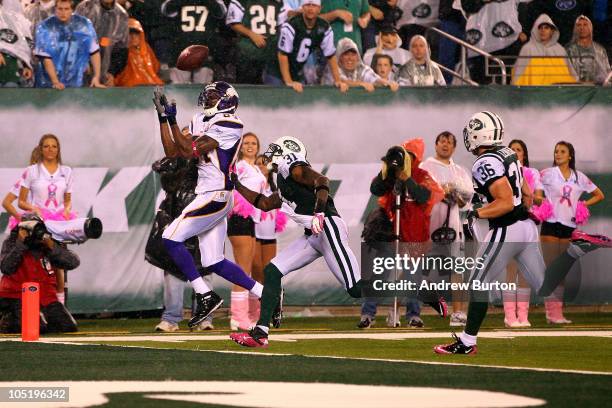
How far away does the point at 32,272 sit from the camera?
41.3ft

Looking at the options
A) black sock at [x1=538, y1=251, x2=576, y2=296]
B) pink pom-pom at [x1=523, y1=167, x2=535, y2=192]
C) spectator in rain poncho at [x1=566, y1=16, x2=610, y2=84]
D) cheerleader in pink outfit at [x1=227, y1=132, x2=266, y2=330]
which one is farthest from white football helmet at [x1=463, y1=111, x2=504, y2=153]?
spectator in rain poncho at [x1=566, y1=16, x2=610, y2=84]

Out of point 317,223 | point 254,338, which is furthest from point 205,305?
point 317,223

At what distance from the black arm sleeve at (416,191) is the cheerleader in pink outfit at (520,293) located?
0.99 meters

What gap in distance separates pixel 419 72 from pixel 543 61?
6.06 ft

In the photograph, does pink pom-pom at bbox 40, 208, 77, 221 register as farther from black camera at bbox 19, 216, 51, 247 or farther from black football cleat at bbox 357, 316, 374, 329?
black football cleat at bbox 357, 316, 374, 329

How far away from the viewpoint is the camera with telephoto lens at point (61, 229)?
12508 millimetres

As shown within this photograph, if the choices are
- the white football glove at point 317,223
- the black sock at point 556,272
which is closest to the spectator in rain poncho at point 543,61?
the black sock at point 556,272

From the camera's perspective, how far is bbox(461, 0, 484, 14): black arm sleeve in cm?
1702

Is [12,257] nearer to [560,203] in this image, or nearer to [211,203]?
[211,203]

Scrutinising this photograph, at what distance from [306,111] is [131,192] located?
214cm

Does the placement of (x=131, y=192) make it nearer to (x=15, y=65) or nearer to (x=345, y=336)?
(x=15, y=65)

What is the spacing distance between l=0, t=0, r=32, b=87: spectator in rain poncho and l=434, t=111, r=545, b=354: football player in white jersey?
6415mm

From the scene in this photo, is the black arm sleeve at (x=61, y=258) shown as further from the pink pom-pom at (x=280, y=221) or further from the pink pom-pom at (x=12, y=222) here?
the pink pom-pom at (x=280, y=221)

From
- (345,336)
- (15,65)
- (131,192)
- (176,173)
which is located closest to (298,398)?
(345,336)
